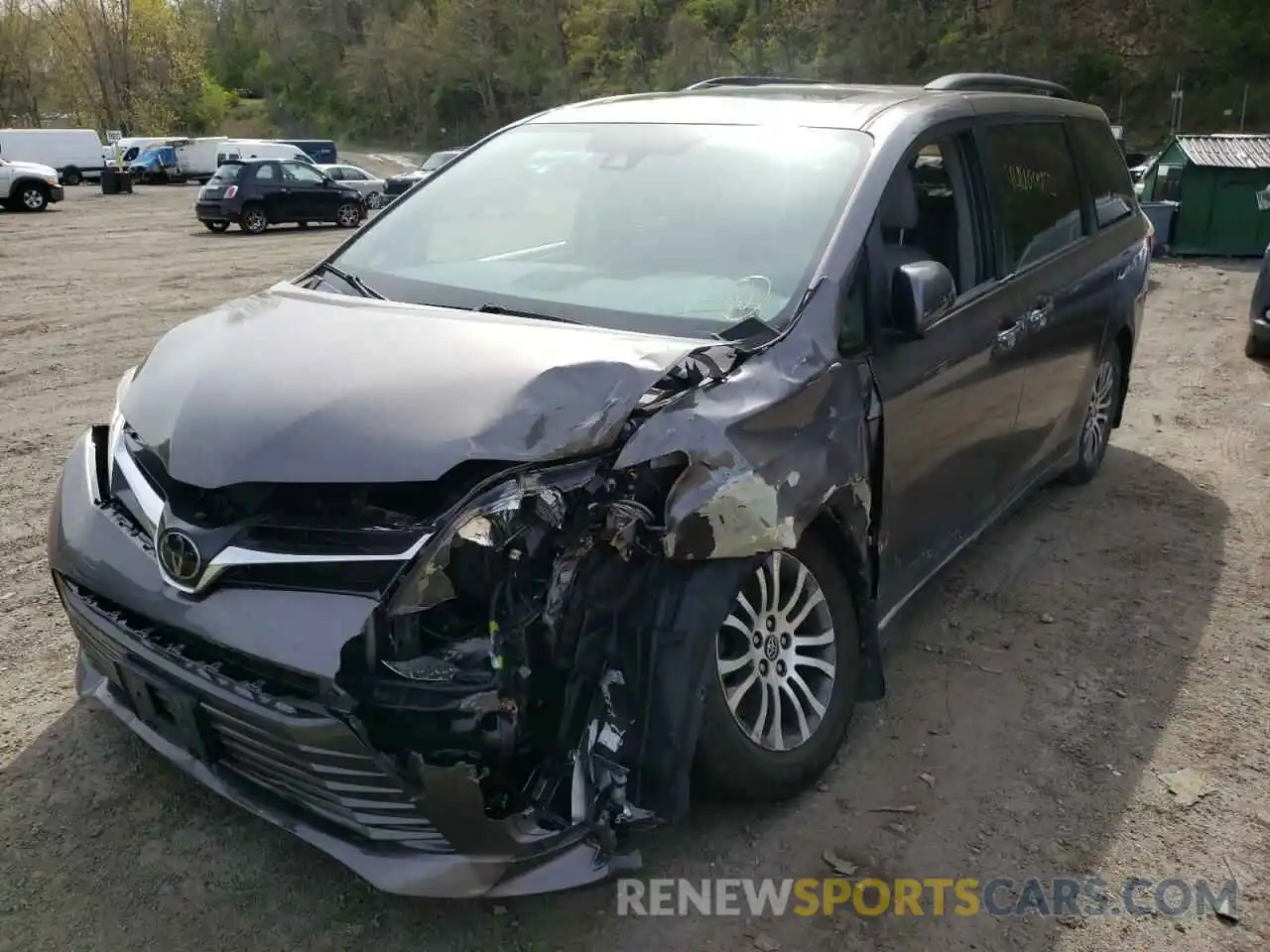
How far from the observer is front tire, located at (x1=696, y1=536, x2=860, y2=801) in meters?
2.60

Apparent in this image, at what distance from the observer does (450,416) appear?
228 centimetres

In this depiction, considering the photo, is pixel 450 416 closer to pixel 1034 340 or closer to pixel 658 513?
pixel 658 513

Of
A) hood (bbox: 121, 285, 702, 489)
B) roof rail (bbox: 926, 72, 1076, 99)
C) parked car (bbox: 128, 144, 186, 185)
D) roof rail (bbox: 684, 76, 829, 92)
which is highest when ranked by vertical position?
roof rail (bbox: 684, 76, 829, 92)

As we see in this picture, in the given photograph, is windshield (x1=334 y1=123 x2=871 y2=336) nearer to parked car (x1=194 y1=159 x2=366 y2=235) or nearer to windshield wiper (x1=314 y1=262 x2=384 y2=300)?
windshield wiper (x1=314 y1=262 x2=384 y2=300)

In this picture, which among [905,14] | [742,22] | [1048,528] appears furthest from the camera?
[742,22]

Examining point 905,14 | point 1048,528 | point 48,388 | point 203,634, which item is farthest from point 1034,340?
point 905,14

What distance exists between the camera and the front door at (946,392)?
312 cm

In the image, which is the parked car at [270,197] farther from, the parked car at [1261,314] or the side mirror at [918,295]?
the side mirror at [918,295]

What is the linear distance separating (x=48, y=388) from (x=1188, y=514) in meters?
7.13

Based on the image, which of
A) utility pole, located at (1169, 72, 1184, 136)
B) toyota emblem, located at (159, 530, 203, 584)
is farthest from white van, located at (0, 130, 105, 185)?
toyota emblem, located at (159, 530, 203, 584)

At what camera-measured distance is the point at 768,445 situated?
2.51 metres

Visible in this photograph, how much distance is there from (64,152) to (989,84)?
41.1 meters

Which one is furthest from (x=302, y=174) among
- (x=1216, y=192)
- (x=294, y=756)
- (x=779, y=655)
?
(x=294, y=756)

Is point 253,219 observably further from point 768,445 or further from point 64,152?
point 64,152
